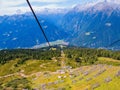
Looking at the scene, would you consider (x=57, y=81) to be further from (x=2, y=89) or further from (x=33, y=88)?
(x=2, y=89)

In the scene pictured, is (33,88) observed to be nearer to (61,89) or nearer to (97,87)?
(61,89)

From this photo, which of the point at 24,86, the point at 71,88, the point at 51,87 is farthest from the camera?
the point at 24,86

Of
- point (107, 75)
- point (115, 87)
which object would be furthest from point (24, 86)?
point (115, 87)

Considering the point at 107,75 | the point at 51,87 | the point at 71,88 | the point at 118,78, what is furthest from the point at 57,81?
the point at 118,78

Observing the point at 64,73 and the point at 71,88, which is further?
the point at 64,73

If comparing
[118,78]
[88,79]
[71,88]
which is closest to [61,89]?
[71,88]

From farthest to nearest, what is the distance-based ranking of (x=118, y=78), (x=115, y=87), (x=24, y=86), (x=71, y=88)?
(x=24, y=86), (x=71, y=88), (x=118, y=78), (x=115, y=87)

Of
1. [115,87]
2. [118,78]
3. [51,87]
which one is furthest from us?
[51,87]

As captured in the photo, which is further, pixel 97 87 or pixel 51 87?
pixel 51 87

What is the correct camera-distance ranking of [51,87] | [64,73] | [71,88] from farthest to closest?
[64,73] < [51,87] < [71,88]
